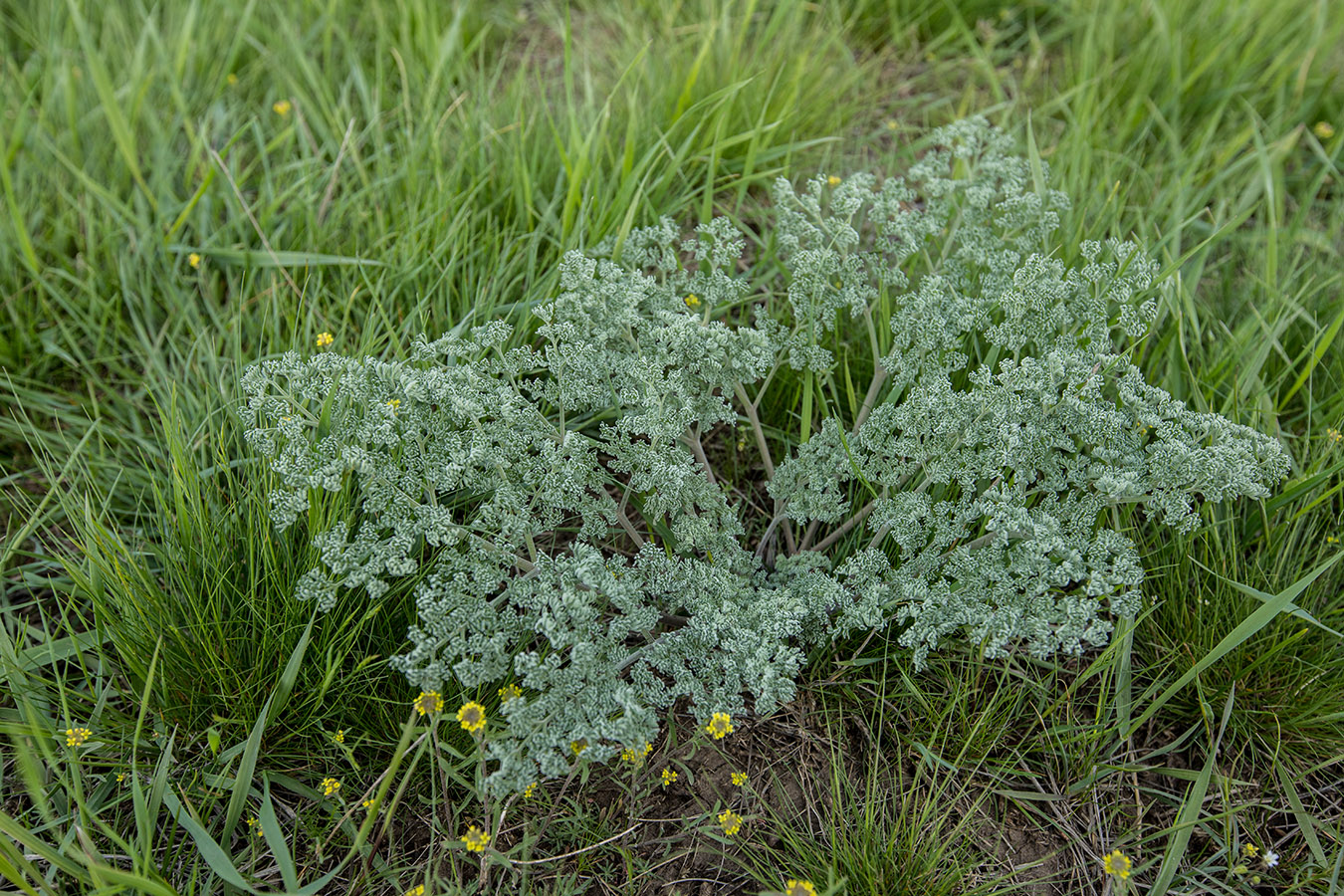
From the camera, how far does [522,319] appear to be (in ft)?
8.07

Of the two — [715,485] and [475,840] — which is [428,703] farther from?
[715,485]

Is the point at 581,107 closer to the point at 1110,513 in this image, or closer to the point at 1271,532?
the point at 1110,513

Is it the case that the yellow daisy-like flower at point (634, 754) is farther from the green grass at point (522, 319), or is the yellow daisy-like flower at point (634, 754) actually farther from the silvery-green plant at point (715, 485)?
the green grass at point (522, 319)

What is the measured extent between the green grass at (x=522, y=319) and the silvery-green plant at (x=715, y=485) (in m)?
0.23

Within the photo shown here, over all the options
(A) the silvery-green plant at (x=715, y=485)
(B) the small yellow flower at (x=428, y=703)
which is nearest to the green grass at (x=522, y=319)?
(B) the small yellow flower at (x=428, y=703)

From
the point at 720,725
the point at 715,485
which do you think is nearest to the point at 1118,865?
the point at 720,725

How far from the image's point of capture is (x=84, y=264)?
287 centimetres

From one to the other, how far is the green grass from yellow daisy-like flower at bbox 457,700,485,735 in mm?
135

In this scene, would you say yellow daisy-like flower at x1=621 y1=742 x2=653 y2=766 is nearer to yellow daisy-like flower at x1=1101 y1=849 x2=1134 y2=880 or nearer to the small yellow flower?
the small yellow flower

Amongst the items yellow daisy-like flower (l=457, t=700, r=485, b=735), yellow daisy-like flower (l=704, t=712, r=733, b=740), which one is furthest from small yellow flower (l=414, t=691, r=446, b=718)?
yellow daisy-like flower (l=704, t=712, r=733, b=740)

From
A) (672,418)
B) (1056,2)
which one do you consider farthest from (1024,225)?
(1056,2)

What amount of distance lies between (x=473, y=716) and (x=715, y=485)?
724 millimetres

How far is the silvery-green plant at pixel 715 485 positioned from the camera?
5.83 feet

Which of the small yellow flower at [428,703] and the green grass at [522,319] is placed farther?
the green grass at [522,319]
